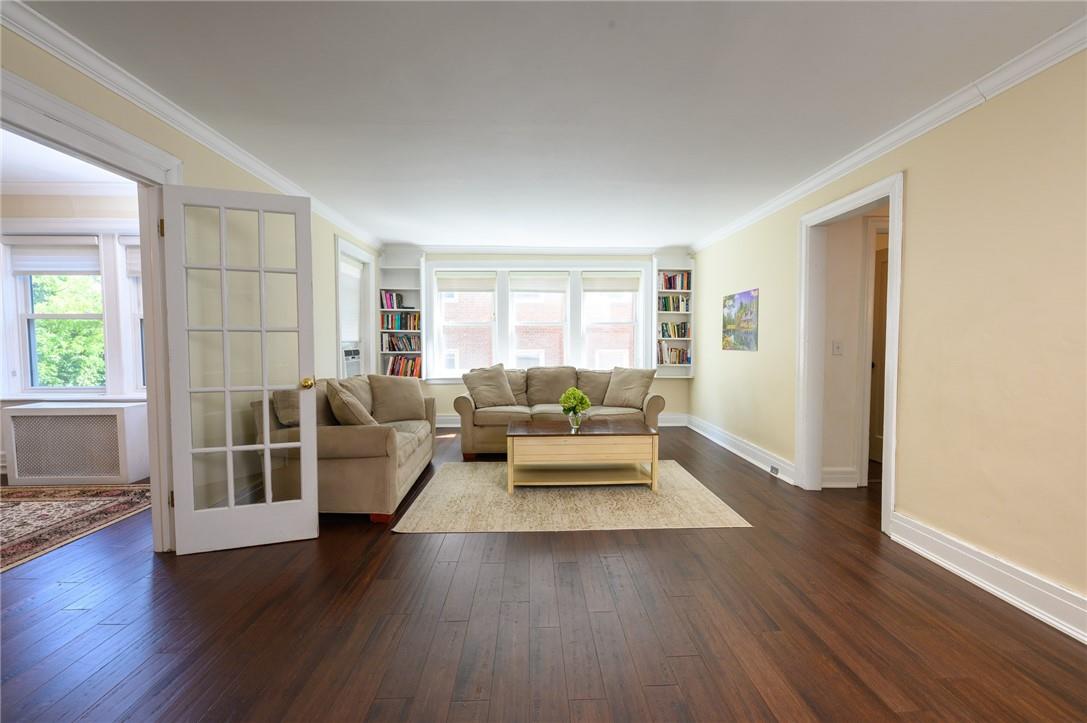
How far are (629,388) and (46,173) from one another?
5.94 m

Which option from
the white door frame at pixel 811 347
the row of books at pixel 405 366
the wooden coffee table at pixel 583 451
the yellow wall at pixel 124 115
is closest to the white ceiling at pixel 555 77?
the yellow wall at pixel 124 115

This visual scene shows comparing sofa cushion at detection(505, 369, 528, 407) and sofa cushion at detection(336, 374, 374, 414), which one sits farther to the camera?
sofa cushion at detection(505, 369, 528, 407)

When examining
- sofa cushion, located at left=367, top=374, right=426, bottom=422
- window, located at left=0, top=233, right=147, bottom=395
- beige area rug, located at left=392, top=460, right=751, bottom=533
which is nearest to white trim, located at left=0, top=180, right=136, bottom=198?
window, located at left=0, top=233, right=147, bottom=395

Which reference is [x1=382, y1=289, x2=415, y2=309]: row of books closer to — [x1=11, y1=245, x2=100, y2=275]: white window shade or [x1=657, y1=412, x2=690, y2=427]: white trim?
[x1=11, y1=245, x2=100, y2=275]: white window shade

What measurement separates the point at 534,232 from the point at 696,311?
2.58 metres

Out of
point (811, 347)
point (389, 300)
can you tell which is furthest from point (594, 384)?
point (389, 300)

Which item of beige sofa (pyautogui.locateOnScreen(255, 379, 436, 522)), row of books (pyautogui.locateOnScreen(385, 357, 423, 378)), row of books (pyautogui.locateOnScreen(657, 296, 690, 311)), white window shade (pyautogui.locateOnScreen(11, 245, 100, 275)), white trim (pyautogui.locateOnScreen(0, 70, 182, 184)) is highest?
white trim (pyautogui.locateOnScreen(0, 70, 182, 184))

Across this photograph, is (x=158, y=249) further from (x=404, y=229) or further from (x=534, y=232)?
(x=534, y=232)

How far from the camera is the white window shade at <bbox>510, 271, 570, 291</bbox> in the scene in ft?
21.7

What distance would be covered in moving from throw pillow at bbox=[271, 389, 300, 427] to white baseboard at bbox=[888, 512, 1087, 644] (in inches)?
152

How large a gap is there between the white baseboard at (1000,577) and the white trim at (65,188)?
699 centimetres

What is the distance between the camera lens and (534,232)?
560 centimetres

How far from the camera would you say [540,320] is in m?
6.67

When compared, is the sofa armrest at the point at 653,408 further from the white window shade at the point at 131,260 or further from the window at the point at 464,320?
the white window shade at the point at 131,260
